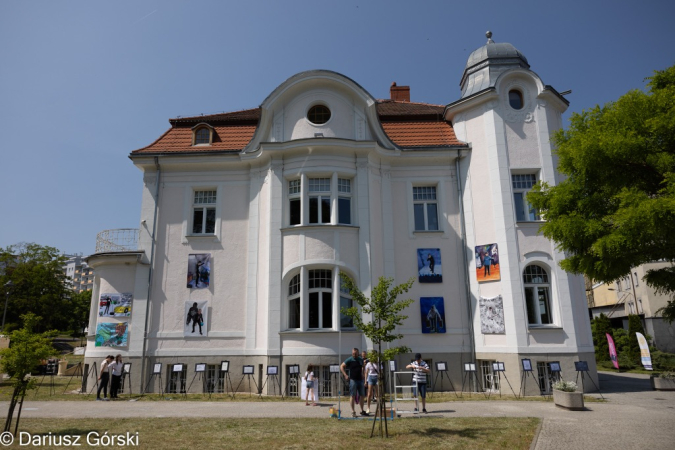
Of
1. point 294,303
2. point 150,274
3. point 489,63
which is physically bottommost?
point 294,303

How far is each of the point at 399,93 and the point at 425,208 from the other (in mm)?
9211

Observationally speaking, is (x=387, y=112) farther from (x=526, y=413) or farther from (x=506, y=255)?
(x=526, y=413)

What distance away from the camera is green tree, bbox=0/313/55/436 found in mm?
9648

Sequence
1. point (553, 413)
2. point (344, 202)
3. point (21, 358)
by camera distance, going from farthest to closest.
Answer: point (344, 202) → point (553, 413) → point (21, 358)

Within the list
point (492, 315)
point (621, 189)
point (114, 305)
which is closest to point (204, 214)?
point (114, 305)

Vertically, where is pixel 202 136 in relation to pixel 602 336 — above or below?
above

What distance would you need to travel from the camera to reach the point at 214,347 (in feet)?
61.4

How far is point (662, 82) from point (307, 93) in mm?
12689

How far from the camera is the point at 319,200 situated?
18531 millimetres

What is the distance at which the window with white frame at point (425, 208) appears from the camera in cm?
2011

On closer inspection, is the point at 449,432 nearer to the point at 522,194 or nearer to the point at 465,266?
the point at 465,266

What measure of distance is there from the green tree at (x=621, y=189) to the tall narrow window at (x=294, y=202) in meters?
9.91

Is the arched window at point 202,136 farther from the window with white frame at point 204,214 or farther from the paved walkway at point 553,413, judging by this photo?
the paved walkway at point 553,413

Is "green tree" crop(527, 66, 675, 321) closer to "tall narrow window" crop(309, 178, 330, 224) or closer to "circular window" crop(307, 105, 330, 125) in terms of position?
"tall narrow window" crop(309, 178, 330, 224)
